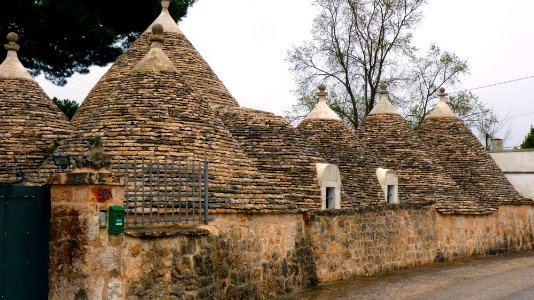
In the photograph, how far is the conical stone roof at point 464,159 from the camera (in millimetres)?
22453

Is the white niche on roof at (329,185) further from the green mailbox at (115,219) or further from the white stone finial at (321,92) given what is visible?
the green mailbox at (115,219)

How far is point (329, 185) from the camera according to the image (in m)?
15.3

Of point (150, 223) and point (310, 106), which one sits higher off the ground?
point (310, 106)

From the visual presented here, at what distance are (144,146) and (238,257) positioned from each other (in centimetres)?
226

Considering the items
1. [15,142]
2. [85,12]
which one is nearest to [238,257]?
[15,142]

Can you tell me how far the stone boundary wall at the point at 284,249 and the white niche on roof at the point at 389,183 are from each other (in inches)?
30.3

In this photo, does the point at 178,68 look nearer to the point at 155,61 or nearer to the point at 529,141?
the point at 155,61

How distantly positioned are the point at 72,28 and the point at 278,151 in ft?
29.9

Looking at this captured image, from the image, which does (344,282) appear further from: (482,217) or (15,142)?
(482,217)

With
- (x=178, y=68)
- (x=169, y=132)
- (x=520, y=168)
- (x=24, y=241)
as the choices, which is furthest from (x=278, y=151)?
(x=520, y=168)

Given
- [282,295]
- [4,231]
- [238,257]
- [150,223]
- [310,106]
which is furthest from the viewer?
[310,106]

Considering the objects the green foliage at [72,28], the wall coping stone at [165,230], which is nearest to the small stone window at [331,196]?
the wall coping stone at [165,230]

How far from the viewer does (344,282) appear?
47.2 feet

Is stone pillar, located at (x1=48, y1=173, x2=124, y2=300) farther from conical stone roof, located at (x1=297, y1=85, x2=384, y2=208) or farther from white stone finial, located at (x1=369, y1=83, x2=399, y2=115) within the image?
white stone finial, located at (x1=369, y1=83, x2=399, y2=115)
